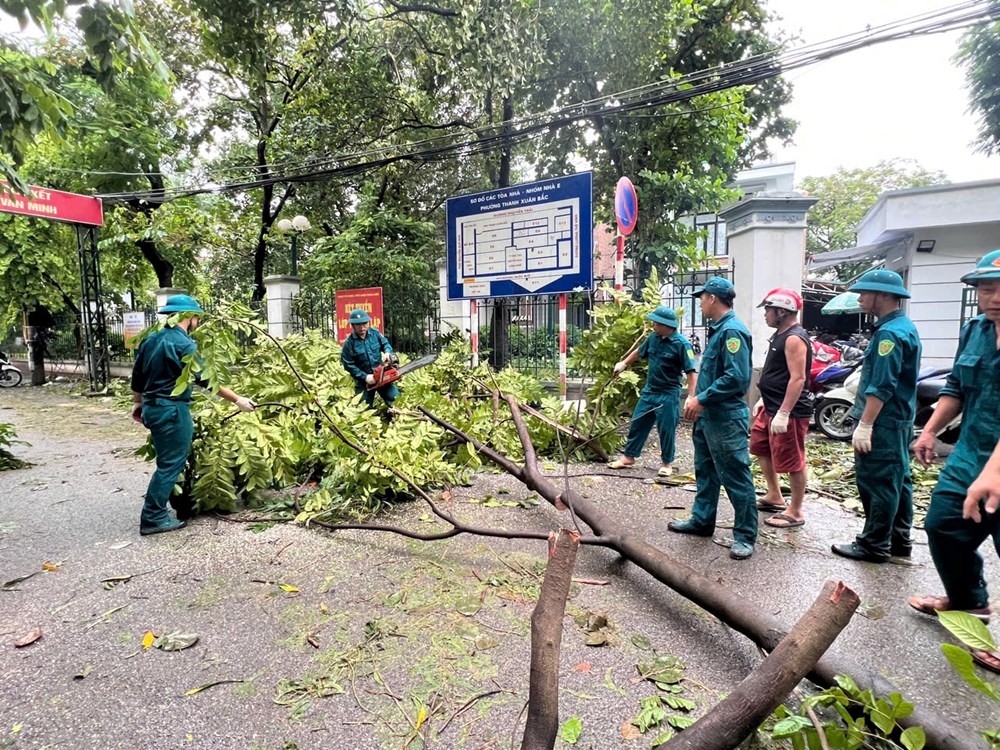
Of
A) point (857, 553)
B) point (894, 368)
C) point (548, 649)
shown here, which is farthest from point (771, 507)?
point (548, 649)

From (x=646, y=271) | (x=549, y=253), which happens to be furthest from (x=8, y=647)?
(x=646, y=271)

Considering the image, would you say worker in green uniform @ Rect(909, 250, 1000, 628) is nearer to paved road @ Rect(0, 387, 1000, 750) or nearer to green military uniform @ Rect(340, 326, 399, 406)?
paved road @ Rect(0, 387, 1000, 750)

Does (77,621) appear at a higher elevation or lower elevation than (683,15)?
lower

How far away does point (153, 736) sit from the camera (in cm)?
194

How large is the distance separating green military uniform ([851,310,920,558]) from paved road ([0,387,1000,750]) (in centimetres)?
45

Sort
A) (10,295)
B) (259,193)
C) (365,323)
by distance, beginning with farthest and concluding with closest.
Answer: (259,193), (10,295), (365,323)

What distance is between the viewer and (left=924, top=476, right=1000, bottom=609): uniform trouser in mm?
2279

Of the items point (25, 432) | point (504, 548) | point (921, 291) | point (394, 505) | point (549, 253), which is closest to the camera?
point (504, 548)

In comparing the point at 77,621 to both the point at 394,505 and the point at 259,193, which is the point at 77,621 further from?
the point at 259,193

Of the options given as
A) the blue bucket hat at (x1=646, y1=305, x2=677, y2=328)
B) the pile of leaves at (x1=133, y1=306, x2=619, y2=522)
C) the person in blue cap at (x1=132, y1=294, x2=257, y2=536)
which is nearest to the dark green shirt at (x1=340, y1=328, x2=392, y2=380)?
the pile of leaves at (x1=133, y1=306, x2=619, y2=522)

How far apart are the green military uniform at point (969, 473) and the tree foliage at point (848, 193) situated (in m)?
28.3

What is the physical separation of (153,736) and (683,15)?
10174mm

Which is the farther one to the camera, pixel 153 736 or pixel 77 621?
pixel 77 621

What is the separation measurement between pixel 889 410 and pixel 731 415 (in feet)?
2.63
